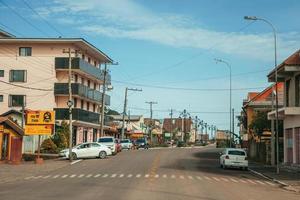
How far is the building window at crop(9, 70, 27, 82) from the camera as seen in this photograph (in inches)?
2815

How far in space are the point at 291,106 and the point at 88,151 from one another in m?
18.9

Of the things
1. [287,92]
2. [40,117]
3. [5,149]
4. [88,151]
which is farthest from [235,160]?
[5,149]

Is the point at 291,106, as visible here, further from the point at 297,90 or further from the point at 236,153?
the point at 236,153

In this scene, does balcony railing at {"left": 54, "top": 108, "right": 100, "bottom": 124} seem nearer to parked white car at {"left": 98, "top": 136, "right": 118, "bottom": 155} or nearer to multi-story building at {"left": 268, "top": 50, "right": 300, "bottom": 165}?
parked white car at {"left": 98, "top": 136, "right": 118, "bottom": 155}

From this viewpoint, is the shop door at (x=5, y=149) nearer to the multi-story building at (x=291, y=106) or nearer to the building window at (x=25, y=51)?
the multi-story building at (x=291, y=106)

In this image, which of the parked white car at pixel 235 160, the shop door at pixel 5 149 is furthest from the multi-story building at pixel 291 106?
the shop door at pixel 5 149

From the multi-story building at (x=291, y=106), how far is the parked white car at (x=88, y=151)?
1615cm

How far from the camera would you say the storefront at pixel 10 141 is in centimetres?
4394

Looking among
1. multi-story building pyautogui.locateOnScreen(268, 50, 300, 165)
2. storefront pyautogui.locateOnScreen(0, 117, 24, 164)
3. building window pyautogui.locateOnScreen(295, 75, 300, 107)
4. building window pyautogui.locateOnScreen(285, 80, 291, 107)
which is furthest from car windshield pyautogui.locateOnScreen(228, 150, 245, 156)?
storefront pyautogui.locateOnScreen(0, 117, 24, 164)

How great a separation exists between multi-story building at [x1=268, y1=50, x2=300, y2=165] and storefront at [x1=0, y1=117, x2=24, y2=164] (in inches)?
793

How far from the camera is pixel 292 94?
4041 cm

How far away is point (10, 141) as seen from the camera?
4422 centimetres

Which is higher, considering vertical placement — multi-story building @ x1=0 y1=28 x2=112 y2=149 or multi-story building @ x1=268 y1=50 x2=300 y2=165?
multi-story building @ x1=0 y1=28 x2=112 y2=149

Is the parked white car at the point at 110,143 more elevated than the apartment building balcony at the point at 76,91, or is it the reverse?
the apartment building balcony at the point at 76,91
